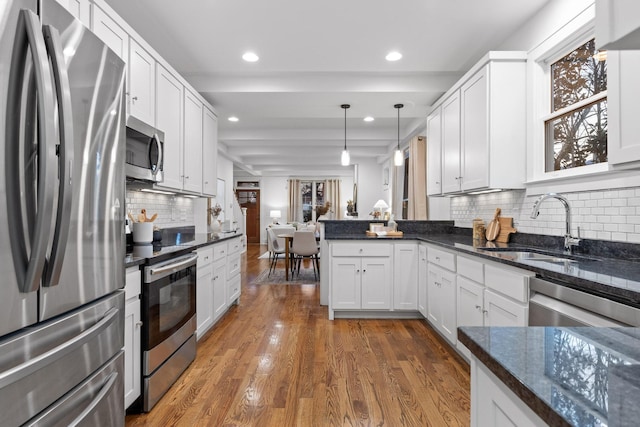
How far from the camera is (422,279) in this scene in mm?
3512

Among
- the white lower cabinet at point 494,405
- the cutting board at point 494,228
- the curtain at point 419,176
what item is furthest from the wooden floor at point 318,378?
the curtain at point 419,176

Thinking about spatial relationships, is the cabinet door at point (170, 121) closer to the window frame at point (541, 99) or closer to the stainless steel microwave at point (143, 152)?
the stainless steel microwave at point (143, 152)

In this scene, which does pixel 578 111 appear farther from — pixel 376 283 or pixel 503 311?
pixel 376 283

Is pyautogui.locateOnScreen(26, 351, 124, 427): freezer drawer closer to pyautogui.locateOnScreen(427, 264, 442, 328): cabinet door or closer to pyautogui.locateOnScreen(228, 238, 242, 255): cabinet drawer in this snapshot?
pyautogui.locateOnScreen(228, 238, 242, 255): cabinet drawer

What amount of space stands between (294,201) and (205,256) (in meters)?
9.34

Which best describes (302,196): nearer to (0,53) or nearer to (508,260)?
(508,260)

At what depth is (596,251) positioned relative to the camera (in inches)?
83.0

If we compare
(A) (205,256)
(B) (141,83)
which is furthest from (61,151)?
(A) (205,256)

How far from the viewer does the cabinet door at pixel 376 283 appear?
362 cm

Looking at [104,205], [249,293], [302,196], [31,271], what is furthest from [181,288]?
[302,196]

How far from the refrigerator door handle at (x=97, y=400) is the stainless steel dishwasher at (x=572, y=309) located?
189cm

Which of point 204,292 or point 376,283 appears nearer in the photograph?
point 204,292

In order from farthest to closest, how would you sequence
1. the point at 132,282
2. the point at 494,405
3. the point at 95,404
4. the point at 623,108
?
the point at 132,282
the point at 623,108
the point at 95,404
the point at 494,405

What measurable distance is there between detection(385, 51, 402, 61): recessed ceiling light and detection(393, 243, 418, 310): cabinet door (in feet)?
6.05
